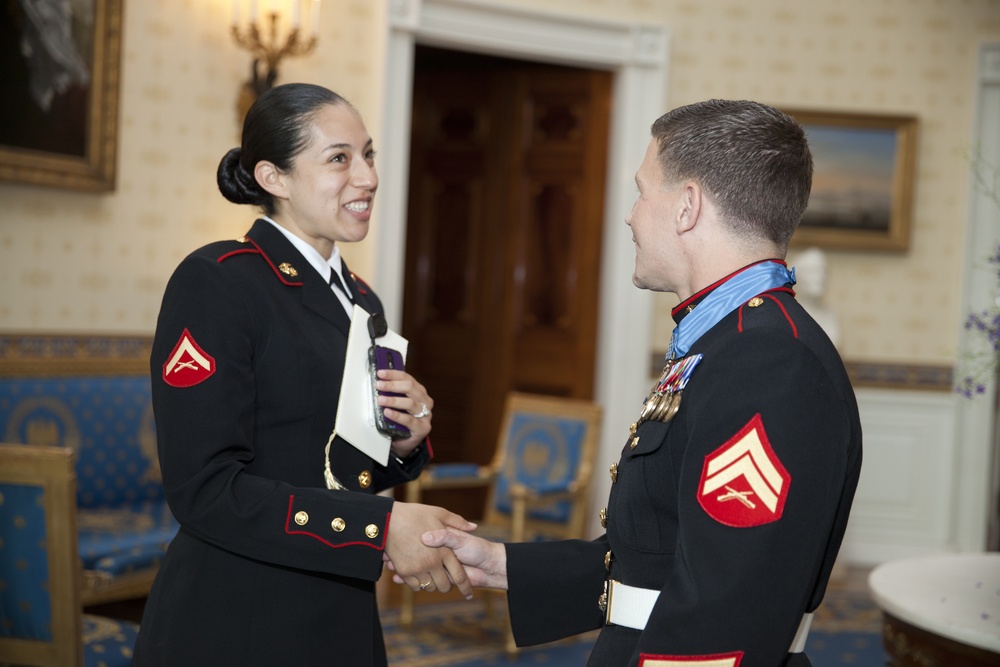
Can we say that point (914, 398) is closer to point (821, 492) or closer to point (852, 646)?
point (852, 646)

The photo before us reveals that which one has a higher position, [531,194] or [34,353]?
[531,194]

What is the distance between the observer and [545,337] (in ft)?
23.0

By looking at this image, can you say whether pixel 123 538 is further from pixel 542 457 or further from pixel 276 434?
pixel 276 434

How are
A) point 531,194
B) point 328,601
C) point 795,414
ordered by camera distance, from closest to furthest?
point 795,414, point 328,601, point 531,194

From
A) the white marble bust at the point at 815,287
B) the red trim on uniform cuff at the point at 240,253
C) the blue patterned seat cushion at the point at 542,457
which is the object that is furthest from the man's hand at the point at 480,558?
the white marble bust at the point at 815,287

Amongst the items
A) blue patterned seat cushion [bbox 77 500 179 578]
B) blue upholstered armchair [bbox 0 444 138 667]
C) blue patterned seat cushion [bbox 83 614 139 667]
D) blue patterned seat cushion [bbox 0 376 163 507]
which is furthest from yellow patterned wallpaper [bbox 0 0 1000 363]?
blue upholstered armchair [bbox 0 444 138 667]

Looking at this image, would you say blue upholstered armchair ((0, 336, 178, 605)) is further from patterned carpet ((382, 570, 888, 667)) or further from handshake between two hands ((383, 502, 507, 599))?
handshake between two hands ((383, 502, 507, 599))

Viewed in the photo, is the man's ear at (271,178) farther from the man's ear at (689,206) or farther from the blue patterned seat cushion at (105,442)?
the blue patterned seat cushion at (105,442)

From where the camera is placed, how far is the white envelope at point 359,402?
1.95 m

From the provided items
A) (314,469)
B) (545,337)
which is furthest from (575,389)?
(314,469)

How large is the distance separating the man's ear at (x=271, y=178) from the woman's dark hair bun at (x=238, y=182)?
0.03m

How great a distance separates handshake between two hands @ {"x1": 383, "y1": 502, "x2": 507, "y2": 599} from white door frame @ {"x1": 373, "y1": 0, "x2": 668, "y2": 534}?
3787 mm

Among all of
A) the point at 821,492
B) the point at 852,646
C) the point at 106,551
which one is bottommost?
the point at 852,646

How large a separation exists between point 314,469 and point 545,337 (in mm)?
5137
